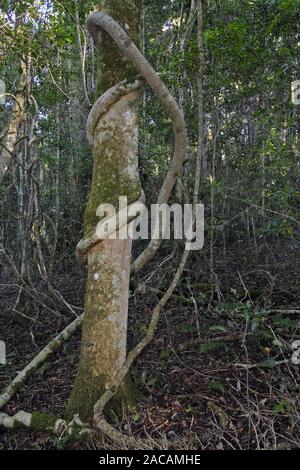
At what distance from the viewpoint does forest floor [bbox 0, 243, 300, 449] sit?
2.40 m

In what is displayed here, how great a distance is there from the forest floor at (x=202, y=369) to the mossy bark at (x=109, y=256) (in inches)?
11.7

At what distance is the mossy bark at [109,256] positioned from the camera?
2410 mm

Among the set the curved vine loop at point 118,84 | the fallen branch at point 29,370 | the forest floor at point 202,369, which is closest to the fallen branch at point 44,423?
the forest floor at point 202,369

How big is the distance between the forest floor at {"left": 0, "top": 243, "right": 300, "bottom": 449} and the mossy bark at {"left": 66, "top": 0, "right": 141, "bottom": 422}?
30 centimetres

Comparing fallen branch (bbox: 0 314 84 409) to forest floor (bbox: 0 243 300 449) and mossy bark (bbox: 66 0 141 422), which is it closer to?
forest floor (bbox: 0 243 300 449)

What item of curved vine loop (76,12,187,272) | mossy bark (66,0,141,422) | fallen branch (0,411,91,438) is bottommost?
fallen branch (0,411,91,438)

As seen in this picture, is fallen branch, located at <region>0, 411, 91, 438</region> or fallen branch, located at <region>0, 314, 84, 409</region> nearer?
fallen branch, located at <region>0, 411, 91, 438</region>

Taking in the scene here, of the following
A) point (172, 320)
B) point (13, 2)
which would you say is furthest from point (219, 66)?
point (172, 320)

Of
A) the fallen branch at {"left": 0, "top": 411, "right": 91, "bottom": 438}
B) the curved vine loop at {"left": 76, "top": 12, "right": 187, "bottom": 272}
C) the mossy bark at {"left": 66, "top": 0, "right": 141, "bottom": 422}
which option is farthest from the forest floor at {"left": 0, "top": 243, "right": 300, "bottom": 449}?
the curved vine loop at {"left": 76, "top": 12, "right": 187, "bottom": 272}

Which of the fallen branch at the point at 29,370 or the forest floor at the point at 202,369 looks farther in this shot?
the fallen branch at the point at 29,370

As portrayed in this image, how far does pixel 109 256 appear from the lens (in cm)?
241

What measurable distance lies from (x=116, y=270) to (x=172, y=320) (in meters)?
1.64

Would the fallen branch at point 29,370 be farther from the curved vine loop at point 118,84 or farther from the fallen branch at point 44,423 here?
the curved vine loop at point 118,84
